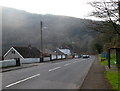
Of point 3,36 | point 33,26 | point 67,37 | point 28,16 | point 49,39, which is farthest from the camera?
point 67,37

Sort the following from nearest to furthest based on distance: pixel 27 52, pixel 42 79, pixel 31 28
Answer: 1. pixel 42 79
2. pixel 27 52
3. pixel 31 28

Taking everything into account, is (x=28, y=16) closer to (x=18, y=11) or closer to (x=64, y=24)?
(x=18, y=11)

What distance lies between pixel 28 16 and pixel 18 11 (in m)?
6.37

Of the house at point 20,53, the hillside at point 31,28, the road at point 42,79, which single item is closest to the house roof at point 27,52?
the house at point 20,53

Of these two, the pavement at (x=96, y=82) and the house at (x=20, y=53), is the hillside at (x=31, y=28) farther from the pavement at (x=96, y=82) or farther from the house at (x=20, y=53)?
the pavement at (x=96, y=82)

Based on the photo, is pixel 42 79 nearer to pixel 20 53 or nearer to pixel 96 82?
pixel 96 82

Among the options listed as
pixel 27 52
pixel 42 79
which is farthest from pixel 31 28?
pixel 42 79

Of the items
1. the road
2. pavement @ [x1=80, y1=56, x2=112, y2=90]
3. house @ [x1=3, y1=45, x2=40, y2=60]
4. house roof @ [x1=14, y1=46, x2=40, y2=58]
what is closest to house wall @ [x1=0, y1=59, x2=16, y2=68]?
the road

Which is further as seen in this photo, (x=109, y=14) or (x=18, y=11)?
(x=18, y=11)

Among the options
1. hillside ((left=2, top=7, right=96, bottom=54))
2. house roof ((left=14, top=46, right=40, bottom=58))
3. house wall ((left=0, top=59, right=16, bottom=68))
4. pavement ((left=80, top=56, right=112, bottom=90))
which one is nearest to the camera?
pavement ((left=80, top=56, right=112, bottom=90))

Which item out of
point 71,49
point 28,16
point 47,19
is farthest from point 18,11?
point 71,49

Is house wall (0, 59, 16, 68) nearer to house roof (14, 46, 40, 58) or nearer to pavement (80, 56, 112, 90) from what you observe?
pavement (80, 56, 112, 90)

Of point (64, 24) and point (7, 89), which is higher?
point (64, 24)

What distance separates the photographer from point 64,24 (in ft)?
397
